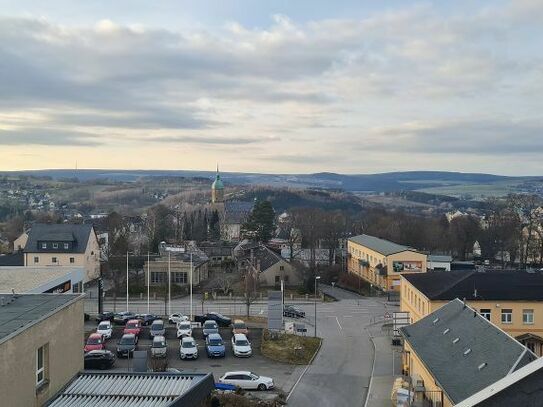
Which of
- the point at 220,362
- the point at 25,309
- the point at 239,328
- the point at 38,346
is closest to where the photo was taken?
the point at 38,346

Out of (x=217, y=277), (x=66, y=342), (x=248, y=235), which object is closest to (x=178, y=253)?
(x=217, y=277)

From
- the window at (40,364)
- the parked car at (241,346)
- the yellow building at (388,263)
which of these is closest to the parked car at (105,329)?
the parked car at (241,346)

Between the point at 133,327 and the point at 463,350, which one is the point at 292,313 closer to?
the point at 133,327

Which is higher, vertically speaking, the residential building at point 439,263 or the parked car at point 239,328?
the residential building at point 439,263

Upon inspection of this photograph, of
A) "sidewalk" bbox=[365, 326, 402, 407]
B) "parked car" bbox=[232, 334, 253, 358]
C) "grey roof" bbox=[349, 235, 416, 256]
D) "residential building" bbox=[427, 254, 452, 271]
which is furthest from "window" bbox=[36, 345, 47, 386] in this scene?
"residential building" bbox=[427, 254, 452, 271]

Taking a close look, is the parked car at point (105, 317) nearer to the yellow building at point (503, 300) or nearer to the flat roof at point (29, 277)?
the flat roof at point (29, 277)

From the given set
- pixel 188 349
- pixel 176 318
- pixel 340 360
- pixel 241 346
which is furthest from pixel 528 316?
pixel 176 318
